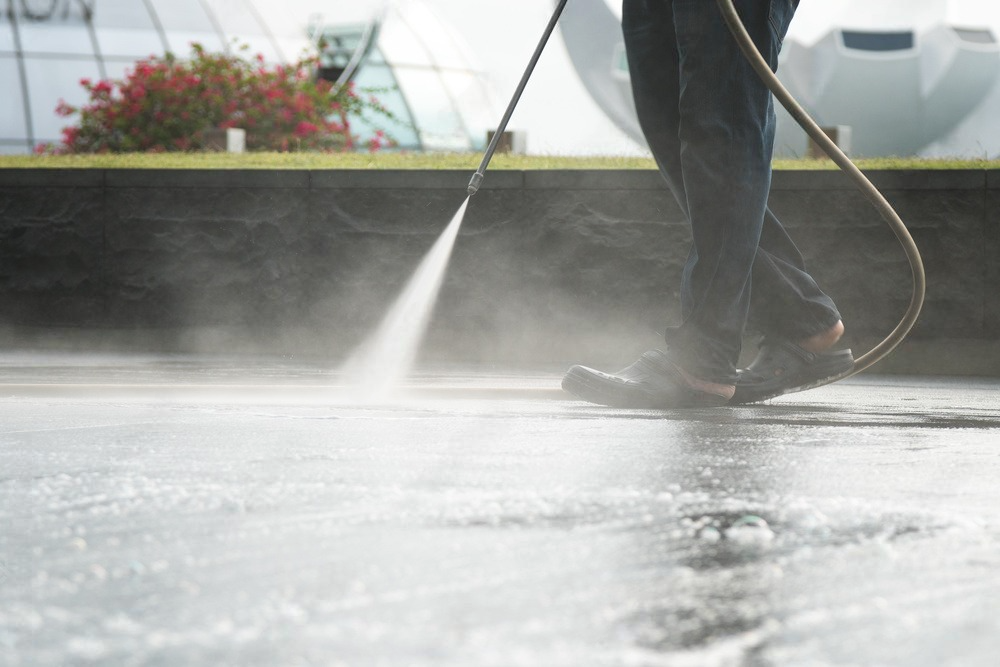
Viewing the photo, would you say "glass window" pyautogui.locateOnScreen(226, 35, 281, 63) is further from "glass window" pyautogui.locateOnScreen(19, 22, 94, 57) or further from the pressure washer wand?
the pressure washer wand

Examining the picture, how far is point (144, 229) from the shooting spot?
22.7ft

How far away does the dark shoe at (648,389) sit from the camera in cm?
358

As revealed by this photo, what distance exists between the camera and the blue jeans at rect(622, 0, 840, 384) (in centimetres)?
347

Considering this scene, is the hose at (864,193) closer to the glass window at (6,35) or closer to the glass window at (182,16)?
the glass window at (6,35)

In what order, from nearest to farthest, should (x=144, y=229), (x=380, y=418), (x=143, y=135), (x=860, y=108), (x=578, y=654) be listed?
(x=578, y=654) → (x=380, y=418) → (x=144, y=229) → (x=143, y=135) → (x=860, y=108)

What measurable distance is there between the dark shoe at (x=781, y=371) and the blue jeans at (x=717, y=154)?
0.07m

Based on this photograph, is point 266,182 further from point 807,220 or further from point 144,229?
point 807,220

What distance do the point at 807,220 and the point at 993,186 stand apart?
2.57 feet

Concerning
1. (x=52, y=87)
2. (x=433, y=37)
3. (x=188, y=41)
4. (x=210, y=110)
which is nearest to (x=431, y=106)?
(x=433, y=37)

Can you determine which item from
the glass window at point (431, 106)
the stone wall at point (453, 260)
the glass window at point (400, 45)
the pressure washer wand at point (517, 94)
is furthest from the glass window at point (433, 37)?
the pressure washer wand at point (517, 94)

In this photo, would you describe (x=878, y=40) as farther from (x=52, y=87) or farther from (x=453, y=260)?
(x=453, y=260)

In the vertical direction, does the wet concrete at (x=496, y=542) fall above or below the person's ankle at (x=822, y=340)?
below

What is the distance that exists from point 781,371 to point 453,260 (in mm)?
2955

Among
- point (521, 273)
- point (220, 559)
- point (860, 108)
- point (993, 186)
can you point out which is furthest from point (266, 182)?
point (860, 108)
